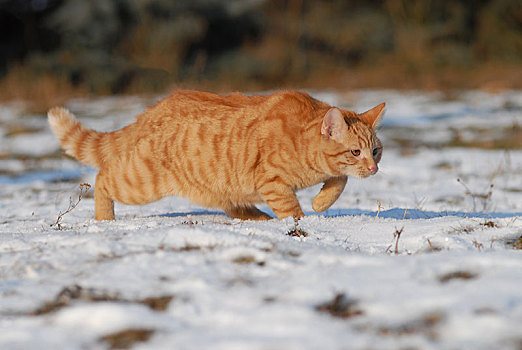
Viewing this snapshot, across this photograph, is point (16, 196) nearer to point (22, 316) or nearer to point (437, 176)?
point (22, 316)

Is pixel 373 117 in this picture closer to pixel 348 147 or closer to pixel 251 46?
pixel 348 147

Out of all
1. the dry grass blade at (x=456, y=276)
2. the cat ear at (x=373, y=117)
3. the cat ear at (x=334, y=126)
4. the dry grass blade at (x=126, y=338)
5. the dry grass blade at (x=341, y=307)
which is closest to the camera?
the dry grass blade at (x=126, y=338)

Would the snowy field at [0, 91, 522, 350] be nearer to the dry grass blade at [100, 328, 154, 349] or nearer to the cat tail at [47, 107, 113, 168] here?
the dry grass blade at [100, 328, 154, 349]

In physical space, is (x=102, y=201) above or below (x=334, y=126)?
below

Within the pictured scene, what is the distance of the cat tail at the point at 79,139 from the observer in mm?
4359

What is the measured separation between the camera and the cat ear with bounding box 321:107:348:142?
369cm

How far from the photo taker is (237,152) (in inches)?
156

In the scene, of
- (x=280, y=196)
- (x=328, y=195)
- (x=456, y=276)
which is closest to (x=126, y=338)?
(x=456, y=276)

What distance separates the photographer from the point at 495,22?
18.7 meters

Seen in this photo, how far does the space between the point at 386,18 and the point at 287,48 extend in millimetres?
4185

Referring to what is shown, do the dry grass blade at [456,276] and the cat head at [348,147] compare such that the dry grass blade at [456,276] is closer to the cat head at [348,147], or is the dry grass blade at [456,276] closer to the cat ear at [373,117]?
the cat head at [348,147]

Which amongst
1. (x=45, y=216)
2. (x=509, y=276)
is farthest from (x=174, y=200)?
(x=509, y=276)

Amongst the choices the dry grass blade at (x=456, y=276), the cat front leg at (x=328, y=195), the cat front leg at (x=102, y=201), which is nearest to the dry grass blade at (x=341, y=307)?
the dry grass blade at (x=456, y=276)

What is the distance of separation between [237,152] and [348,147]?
0.78 m
